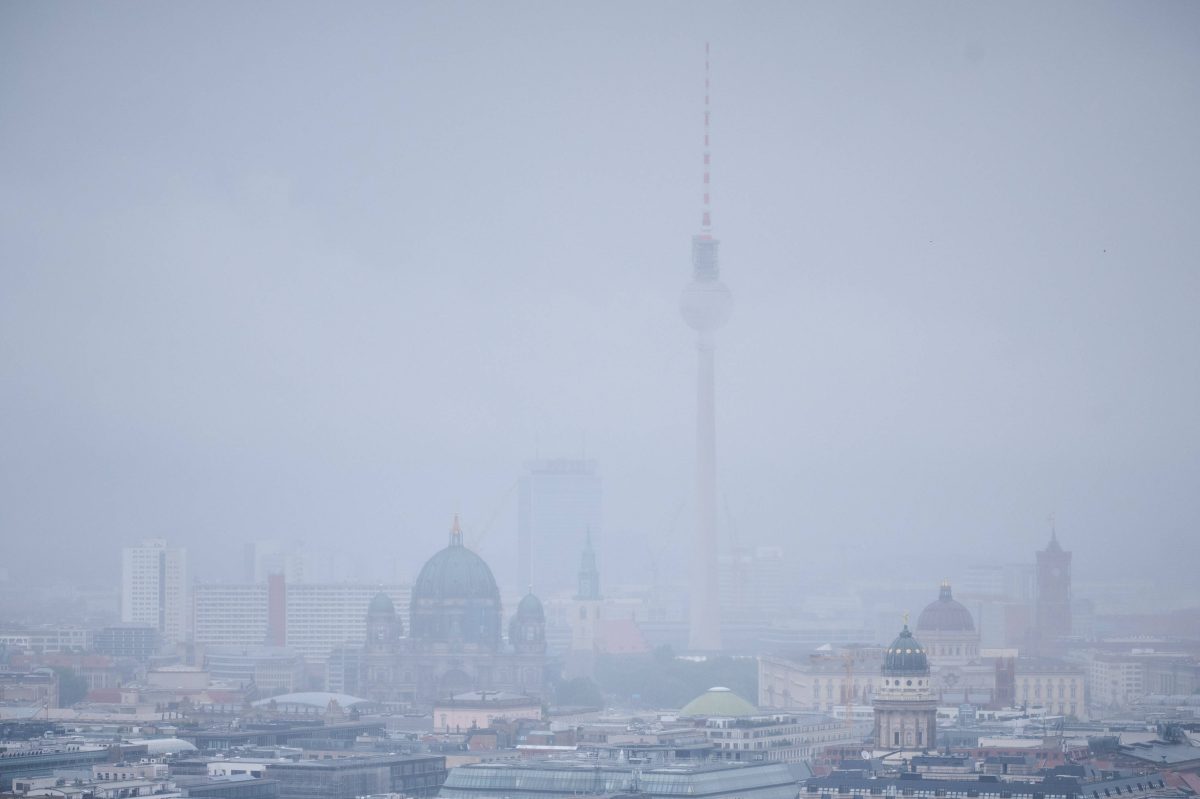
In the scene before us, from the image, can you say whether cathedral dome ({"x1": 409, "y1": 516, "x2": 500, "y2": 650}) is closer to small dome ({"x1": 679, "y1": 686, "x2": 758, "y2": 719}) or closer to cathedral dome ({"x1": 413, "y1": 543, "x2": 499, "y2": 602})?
cathedral dome ({"x1": 413, "y1": 543, "x2": 499, "y2": 602})

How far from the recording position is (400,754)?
107000 mm

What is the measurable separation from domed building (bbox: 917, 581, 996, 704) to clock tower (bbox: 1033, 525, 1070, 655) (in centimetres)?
3371

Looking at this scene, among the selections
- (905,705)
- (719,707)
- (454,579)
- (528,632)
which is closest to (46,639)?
(454,579)

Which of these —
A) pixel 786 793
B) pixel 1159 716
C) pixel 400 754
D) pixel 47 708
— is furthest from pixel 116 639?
pixel 786 793

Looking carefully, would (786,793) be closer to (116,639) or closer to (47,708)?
(47,708)

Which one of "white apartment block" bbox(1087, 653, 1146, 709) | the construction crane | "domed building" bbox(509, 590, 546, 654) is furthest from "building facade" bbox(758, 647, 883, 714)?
"domed building" bbox(509, 590, 546, 654)

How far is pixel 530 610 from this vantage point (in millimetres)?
165750

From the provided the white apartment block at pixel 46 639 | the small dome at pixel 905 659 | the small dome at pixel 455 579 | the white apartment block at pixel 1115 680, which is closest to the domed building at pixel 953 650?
the white apartment block at pixel 1115 680

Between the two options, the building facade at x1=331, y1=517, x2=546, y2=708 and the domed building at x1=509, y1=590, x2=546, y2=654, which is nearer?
the building facade at x1=331, y1=517, x2=546, y2=708

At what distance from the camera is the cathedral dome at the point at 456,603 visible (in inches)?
6457

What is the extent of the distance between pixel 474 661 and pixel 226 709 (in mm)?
25443

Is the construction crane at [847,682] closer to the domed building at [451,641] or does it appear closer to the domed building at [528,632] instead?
the domed building at [451,641]

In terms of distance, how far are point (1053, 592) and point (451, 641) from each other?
4080cm

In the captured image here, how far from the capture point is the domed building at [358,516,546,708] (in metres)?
161
